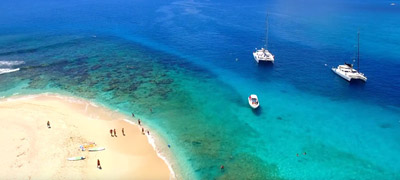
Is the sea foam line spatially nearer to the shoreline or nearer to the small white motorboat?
the shoreline

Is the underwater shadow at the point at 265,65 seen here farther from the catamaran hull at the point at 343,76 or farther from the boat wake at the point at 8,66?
the boat wake at the point at 8,66

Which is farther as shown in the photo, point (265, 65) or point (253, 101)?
point (265, 65)

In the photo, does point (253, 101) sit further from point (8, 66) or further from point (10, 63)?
point (10, 63)

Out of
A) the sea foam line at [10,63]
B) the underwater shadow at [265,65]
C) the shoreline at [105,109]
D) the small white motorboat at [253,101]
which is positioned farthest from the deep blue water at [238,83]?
the sea foam line at [10,63]

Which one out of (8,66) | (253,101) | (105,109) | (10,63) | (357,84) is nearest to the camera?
(105,109)

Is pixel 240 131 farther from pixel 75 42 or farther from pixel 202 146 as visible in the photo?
pixel 75 42

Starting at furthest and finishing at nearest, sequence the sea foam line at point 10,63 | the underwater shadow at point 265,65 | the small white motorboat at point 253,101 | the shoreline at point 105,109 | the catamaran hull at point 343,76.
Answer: the sea foam line at point 10,63 → the underwater shadow at point 265,65 → the catamaran hull at point 343,76 → the small white motorboat at point 253,101 → the shoreline at point 105,109

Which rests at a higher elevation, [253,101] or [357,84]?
[357,84]

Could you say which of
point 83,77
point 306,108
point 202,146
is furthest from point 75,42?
point 306,108

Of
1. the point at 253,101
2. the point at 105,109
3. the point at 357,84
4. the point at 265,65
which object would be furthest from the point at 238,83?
the point at 105,109
